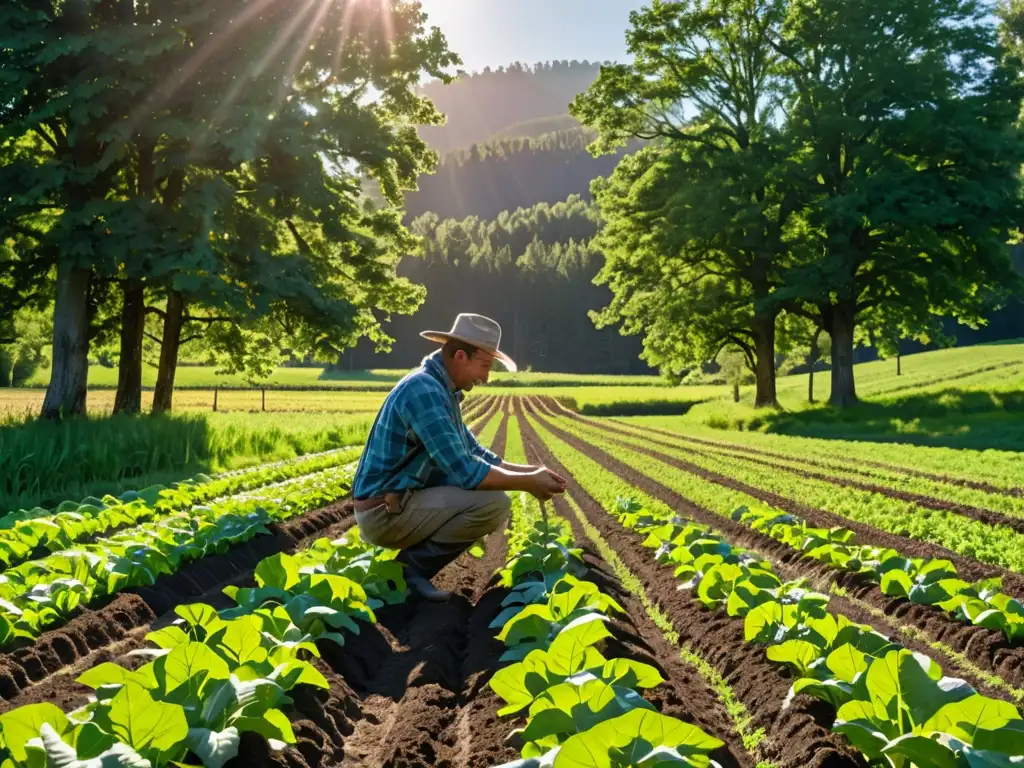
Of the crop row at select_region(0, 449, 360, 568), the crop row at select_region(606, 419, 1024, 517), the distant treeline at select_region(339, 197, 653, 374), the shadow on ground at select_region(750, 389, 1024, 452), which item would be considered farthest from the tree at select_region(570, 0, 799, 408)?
the distant treeline at select_region(339, 197, 653, 374)

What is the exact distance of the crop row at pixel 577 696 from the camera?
238cm

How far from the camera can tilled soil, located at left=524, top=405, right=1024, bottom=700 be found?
485 centimetres

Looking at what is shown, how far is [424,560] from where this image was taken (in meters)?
6.59

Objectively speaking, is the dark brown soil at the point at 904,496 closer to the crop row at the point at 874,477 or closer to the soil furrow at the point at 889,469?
the crop row at the point at 874,477

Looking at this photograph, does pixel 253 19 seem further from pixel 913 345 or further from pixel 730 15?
pixel 913 345

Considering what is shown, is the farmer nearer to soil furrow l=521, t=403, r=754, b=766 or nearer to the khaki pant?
the khaki pant

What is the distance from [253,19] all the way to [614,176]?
1840 centimetres

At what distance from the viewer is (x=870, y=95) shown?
83.0ft

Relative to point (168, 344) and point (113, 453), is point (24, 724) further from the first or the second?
point (168, 344)

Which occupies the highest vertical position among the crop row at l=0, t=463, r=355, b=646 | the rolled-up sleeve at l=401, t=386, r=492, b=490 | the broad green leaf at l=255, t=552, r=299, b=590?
the rolled-up sleeve at l=401, t=386, r=492, b=490

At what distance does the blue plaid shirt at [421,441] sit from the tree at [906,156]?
2146 centimetres

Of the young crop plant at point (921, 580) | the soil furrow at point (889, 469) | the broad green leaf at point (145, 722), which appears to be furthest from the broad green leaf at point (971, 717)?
the soil furrow at point (889, 469)

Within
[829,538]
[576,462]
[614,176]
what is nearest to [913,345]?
[614,176]

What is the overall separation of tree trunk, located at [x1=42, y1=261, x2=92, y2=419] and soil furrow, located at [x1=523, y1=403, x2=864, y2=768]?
14223 millimetres
